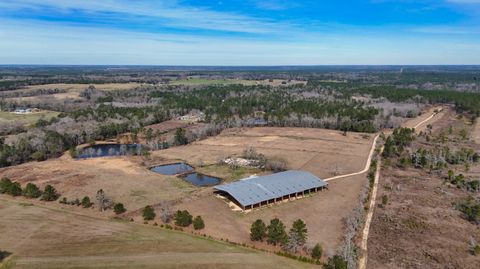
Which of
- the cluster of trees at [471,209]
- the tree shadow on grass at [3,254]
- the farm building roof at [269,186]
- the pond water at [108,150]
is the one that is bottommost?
the pond water at [108,150]

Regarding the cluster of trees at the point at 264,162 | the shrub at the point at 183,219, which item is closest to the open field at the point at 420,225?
the cluster of trees at the point at 264,162

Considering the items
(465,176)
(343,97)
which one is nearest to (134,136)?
(465,176)

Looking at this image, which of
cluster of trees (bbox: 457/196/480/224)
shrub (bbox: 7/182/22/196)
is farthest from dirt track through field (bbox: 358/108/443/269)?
shrub (bbox: 7/182/22/196)

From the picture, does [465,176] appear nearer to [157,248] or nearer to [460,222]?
[460,222]

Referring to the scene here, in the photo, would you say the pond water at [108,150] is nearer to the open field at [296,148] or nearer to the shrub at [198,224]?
the open field at [296,148]

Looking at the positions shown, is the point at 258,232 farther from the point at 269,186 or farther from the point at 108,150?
the point at 108,150
